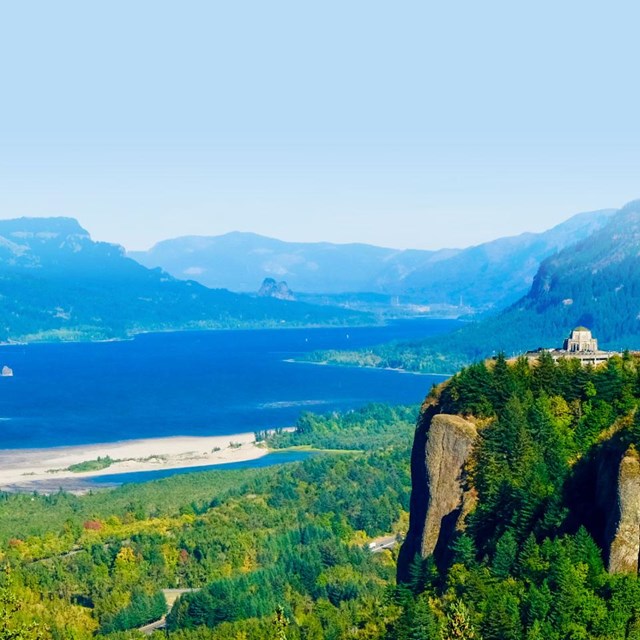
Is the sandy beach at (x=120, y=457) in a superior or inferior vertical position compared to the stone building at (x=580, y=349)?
inferior

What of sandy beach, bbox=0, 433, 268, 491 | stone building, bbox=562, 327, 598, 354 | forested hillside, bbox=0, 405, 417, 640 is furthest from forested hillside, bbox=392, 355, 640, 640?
sandy beach, bbox=0, 433, 268, 491

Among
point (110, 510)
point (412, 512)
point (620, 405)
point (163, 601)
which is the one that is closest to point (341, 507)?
point (110, 510)

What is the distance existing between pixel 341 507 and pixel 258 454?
43103mm

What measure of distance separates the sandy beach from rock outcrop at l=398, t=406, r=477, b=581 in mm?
64308

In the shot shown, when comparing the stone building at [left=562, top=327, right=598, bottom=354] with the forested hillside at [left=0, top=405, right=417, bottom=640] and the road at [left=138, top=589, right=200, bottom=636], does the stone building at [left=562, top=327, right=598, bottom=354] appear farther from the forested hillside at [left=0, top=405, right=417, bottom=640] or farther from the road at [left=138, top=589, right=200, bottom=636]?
the road at [left=138, top=589, right=200, bottom=636]

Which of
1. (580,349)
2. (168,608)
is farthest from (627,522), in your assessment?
(580,349)

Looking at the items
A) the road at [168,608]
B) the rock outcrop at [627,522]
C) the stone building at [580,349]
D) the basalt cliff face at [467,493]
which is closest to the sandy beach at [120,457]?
the road at [168,608]

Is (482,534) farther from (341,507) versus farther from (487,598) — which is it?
(341,507)

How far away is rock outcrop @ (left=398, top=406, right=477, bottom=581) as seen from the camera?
5838 centimetres

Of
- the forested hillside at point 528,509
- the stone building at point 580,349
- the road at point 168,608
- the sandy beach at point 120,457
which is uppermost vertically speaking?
the stone building at point 580,349

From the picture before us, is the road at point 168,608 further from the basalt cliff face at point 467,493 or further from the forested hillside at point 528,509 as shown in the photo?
the forested hillside at point 528,509

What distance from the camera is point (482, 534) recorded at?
180ft

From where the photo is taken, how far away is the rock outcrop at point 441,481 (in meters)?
58.4

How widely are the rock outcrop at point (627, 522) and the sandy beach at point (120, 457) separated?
7901cm
